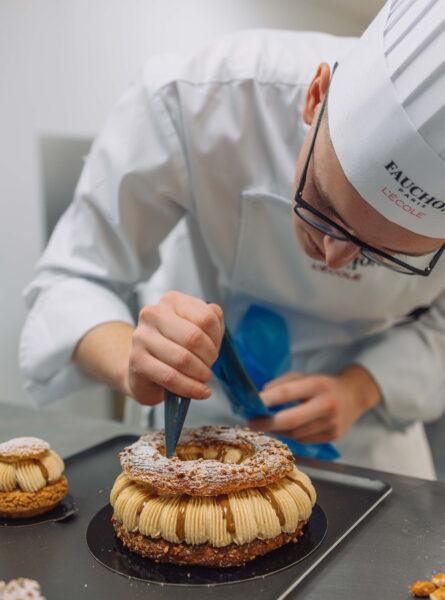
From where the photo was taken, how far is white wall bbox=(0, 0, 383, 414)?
2820 mm

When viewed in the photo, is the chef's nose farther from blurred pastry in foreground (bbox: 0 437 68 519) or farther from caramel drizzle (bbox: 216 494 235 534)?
blurred pastry in foreground (bbox: 0 437 68 519)

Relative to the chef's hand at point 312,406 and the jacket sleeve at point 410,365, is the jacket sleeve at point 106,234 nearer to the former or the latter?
the chef's hand at point 312,406

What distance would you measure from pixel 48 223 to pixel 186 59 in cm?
183

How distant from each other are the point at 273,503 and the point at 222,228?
745 millimetres

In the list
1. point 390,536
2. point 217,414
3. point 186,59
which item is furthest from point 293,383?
Result: point 186,59

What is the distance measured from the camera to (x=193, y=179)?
1.43 meters

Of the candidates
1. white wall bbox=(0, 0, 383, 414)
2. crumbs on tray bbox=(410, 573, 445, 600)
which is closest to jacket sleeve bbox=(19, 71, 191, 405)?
crumbs on tray bbox=(410, 573, 445, 600)

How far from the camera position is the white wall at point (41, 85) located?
2.82 meters

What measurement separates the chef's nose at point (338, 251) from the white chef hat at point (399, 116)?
12 centimetres

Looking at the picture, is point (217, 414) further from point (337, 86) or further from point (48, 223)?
point (48, 223)

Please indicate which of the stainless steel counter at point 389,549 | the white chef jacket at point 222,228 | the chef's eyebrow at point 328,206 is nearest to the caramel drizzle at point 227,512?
the stainless steel counter at point 389,549

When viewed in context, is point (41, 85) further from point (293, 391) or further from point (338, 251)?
point (338, 251)

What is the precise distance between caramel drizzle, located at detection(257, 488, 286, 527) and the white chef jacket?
584mm

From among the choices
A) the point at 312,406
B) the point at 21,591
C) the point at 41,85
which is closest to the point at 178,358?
the point at 21,591
